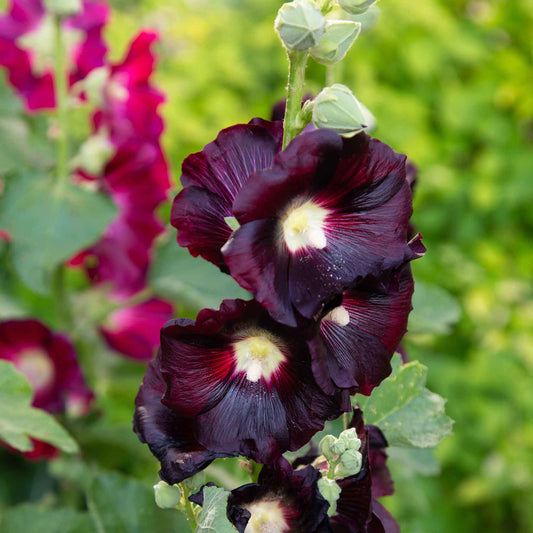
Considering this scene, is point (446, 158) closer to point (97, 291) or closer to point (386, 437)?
point (97, 291)

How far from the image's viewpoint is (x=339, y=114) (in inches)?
14.8

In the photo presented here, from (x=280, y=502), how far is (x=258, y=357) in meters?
0.08

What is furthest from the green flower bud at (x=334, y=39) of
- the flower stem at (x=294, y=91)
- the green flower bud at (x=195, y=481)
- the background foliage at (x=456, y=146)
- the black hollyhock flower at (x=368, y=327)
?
the background foliage at (x=456, y=146)

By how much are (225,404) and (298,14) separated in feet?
0.65

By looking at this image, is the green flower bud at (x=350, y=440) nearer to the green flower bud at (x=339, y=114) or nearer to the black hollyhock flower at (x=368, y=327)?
the black hollyhock flower at (x=368, y=327)

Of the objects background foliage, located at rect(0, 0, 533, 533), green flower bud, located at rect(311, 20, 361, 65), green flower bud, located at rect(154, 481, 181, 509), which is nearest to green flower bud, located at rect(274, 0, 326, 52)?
green flower bud, located at rect(311, 20, 361, 65)

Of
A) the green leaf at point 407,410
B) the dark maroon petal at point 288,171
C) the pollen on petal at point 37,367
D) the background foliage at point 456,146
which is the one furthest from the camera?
the background foliage at point 456,146

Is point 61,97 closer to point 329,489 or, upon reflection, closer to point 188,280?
point 188,280

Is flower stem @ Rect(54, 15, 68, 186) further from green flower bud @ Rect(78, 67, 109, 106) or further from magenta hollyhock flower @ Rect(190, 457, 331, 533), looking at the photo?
magenta hollyhock flower @ Rect(190, 457, 331, 533)

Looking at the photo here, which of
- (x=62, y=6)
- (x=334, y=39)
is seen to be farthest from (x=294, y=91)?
(x=62, y=6)

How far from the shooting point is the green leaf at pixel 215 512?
38cm

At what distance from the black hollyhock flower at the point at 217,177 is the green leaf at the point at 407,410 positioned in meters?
0.15

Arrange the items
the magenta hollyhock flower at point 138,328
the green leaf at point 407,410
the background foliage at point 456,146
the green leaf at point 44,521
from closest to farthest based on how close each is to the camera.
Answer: the green leaf at point 407,410 → the green leaf at point 44,521 → the magenta hollyhock flower at point 138,328 → the background foliage at point 456,146

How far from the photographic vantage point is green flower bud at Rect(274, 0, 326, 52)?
14.9 inches
